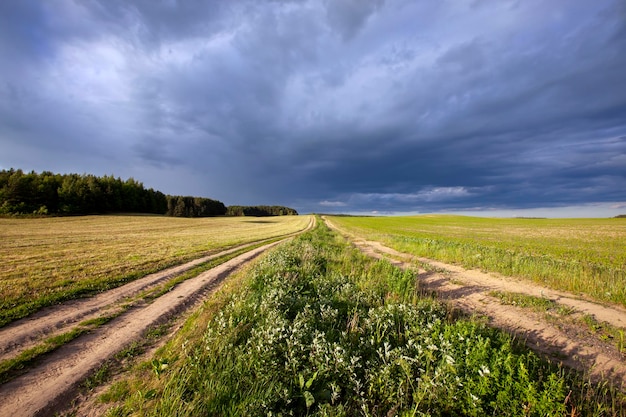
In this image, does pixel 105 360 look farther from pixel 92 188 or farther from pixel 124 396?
pixel 92 188

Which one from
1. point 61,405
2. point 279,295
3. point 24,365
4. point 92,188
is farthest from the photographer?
point 92,188

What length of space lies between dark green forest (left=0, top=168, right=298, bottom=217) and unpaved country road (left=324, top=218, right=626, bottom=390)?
87.4 meters

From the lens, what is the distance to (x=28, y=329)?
769 centimetres

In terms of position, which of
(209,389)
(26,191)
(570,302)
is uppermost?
(26,191)

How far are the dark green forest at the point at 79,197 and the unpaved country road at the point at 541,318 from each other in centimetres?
8739

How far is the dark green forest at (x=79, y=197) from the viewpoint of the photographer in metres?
60.2

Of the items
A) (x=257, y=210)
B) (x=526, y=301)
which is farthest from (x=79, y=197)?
(x=526, y=301)

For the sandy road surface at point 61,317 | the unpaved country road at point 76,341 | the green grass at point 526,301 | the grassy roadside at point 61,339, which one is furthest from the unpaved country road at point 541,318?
the sandy road surface at point 61,317

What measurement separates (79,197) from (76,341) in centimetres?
8628

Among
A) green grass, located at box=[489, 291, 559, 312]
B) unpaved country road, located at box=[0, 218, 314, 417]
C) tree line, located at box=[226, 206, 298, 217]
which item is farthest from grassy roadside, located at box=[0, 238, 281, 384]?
tree line, located at box=[226, 206, 298, 217]

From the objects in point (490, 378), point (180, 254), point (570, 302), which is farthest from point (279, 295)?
point (180, 254)

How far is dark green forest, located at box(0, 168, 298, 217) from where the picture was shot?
197ft

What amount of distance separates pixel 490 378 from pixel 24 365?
996 centimetres

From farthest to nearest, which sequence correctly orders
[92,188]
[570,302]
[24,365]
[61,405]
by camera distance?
[92,188] → [570,302] → [24,365] → [61,405]
